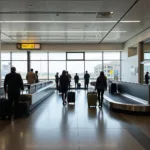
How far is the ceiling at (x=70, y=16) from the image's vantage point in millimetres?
9547

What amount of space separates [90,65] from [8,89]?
17.0m

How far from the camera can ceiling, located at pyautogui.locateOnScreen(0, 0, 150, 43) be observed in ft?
31.3

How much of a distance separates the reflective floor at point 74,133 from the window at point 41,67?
641 inches

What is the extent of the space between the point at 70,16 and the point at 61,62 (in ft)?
42.3

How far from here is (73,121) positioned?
7.47 m

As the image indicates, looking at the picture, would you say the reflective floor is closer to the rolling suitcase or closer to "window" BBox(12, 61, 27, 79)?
the rolling suitcase

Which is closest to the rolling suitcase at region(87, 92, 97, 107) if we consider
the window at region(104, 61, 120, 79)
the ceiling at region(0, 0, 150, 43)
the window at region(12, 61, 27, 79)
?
the ceiling at region(0, 0, 150, 43)

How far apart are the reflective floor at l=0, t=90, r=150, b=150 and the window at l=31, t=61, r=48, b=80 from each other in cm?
1628

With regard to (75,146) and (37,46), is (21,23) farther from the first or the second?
(75,146)

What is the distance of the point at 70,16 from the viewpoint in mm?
11641

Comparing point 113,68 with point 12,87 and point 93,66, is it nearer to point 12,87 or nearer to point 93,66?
point 93,66

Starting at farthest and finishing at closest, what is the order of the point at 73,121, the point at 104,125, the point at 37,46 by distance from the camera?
the point at 37,46
the point at 73,121
the point at 104,125

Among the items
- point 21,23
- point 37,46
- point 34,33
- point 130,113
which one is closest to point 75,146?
point 130,113

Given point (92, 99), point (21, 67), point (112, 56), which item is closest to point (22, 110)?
point (92, 99)
